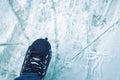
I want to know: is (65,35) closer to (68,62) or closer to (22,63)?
(68,62)

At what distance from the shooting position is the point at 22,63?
→ 1206 mm

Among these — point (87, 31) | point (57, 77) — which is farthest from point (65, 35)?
point (57, 77)

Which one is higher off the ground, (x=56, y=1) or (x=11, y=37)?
(x=56, y=1)

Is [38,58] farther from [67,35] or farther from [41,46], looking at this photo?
[67,35]

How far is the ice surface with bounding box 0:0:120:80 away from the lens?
47.0 inches

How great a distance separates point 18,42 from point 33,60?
128 millimetres

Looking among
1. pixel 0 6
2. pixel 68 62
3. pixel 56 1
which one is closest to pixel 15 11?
pixel 0 6

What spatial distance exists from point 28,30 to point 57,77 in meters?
0.29

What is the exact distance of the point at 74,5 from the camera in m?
1.25

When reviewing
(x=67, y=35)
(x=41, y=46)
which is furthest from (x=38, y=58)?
(x=67, y=35)

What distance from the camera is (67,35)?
1227 millimetres

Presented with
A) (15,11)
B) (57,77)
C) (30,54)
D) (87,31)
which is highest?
Result: (15,11)

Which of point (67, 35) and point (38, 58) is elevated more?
point (67, 35)

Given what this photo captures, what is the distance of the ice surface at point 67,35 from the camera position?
1.19 meters
